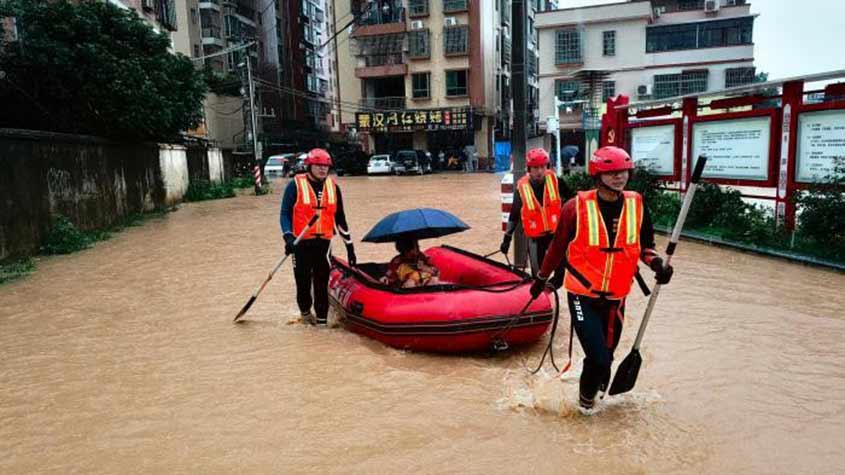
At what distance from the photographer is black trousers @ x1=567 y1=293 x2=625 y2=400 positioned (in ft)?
12.9

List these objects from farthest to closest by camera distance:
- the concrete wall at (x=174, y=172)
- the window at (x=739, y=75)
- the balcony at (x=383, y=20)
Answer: the balcony at (x=383, y=20), the window at (x=739, y=75), the concrete wall at (x=174, y=172)

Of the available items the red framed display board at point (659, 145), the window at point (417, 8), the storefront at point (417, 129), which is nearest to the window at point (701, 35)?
the storefront at point (417, 129)

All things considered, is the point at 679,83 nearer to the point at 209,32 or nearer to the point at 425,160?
the point at 425,160

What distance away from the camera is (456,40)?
39469 mm

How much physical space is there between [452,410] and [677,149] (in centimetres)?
950

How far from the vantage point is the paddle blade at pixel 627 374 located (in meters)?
4.06

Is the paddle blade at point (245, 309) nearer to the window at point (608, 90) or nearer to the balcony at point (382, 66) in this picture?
the window at point (608, 90)

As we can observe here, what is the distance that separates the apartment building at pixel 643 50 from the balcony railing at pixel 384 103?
10.8 m

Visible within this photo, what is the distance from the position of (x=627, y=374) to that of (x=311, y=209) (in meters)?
3.39

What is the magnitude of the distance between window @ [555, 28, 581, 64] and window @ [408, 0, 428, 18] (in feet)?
34.6

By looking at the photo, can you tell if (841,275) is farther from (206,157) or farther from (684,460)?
(206,157)

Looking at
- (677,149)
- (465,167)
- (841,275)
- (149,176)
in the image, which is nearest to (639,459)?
(841,275)

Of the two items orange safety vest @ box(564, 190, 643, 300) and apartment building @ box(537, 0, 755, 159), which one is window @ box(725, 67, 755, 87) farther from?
orange safety vest @ box(564, 190, 643, 300)

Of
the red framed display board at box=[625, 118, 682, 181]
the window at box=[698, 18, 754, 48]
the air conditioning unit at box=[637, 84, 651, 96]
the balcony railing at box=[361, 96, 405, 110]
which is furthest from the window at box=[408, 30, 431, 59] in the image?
the red framed display board at box=[625, 118, 682, 181]
